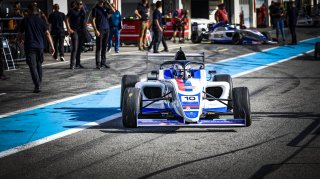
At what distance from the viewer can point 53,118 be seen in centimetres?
1158

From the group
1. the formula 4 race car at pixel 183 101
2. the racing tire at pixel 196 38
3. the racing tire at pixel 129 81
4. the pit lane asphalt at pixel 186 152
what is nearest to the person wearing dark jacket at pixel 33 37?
the racing tire at pixel 129 81

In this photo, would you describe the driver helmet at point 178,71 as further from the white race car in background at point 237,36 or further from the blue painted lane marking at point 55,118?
the white race car in background at point 237,36

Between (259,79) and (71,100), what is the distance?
17.3 feet

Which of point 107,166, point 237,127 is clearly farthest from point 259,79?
point 107,166

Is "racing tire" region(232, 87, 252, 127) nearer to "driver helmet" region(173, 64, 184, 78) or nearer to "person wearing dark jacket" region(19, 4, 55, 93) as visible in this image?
"driver helmet" region(173, 64, 184, 78)

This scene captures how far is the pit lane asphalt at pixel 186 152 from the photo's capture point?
735 cm

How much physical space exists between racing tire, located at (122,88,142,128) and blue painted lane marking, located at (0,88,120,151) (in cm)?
111

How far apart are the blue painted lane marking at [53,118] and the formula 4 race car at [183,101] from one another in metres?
1.11

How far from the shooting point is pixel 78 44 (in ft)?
66.0

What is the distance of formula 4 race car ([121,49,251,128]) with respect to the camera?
9609mm

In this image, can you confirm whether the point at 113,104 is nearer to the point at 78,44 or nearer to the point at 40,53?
the point at 40,53

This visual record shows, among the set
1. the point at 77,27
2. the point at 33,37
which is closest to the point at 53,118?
the point at 33,37

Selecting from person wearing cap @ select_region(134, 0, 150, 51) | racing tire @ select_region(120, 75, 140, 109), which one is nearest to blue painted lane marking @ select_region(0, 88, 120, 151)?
racing tire @ select_region(120, 75, 140, 109)

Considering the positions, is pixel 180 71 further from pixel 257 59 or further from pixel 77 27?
pixel 257 59
